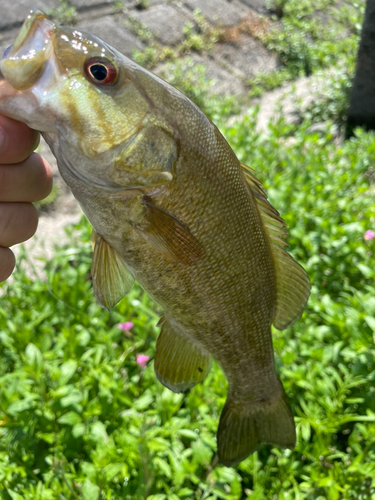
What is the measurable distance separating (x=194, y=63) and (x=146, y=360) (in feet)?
13.8

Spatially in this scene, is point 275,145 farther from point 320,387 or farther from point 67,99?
point 67,99

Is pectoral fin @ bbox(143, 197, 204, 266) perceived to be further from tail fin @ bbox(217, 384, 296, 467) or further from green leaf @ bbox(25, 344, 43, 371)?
green leaf @ bbox(25, 344, 43, 371)

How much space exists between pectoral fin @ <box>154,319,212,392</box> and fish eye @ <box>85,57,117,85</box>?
28.8 inches

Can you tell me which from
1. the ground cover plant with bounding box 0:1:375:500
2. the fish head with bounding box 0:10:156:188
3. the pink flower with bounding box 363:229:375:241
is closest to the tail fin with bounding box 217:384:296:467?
the ground cover plant with bounding box 0:1:375:500

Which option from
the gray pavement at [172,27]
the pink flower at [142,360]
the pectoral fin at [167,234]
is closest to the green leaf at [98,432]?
the pink flower at [142,360]

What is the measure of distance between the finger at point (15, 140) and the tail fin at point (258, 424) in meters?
1.06

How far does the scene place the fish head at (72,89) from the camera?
101cm

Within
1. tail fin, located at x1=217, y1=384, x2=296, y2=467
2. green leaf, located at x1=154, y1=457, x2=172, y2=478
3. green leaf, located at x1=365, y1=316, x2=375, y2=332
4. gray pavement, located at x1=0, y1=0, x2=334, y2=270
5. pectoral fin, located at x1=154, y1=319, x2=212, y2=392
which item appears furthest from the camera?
gray pavement, located at x1=0, y1=0, x2=334, y2=270

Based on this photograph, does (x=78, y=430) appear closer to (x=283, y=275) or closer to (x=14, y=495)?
(x=14, y=495)

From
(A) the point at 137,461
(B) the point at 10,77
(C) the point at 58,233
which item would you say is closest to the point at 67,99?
(B) the point at 10,77

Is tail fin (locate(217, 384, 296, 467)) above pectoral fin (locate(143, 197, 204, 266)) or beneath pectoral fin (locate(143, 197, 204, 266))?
beneath

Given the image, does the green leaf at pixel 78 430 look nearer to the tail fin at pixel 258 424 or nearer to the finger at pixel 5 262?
the tail fin at pixel 258 424

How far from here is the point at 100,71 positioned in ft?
3.58

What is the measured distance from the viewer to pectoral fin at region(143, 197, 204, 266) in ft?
3.83
